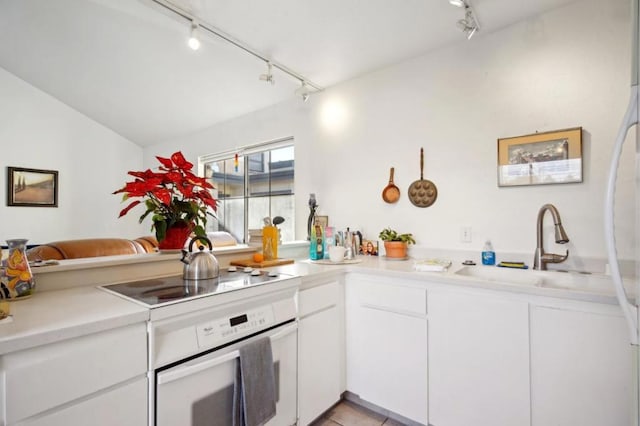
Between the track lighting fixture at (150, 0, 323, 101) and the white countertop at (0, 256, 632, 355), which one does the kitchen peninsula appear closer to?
the white countertop at (0, 256, 632, 355)

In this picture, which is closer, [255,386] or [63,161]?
[255,386]

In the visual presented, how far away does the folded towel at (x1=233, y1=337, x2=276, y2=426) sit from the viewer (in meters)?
1.17

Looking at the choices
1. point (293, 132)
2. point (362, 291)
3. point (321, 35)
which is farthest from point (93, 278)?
point (293, 132)

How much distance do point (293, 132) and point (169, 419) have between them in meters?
2.61

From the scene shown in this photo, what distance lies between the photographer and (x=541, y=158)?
1779 millimetres

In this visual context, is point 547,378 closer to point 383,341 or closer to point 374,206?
point 383,341

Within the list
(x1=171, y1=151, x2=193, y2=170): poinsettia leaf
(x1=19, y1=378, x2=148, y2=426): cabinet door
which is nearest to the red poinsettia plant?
(x1=171, y1=151, x2=193, y2=170): poinsettia leaf

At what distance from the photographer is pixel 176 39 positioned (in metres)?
2.61

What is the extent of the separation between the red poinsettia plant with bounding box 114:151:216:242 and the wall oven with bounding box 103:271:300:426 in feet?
0.98

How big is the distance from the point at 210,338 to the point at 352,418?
120cm

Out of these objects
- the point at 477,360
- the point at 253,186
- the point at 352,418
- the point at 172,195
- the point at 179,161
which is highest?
the point at 253,186

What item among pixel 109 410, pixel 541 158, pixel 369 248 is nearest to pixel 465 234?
pixel 541 158

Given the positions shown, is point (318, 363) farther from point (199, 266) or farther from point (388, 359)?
point (199, 266)

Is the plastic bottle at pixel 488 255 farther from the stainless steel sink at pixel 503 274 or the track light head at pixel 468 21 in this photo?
the track light head at pixel 468 21
